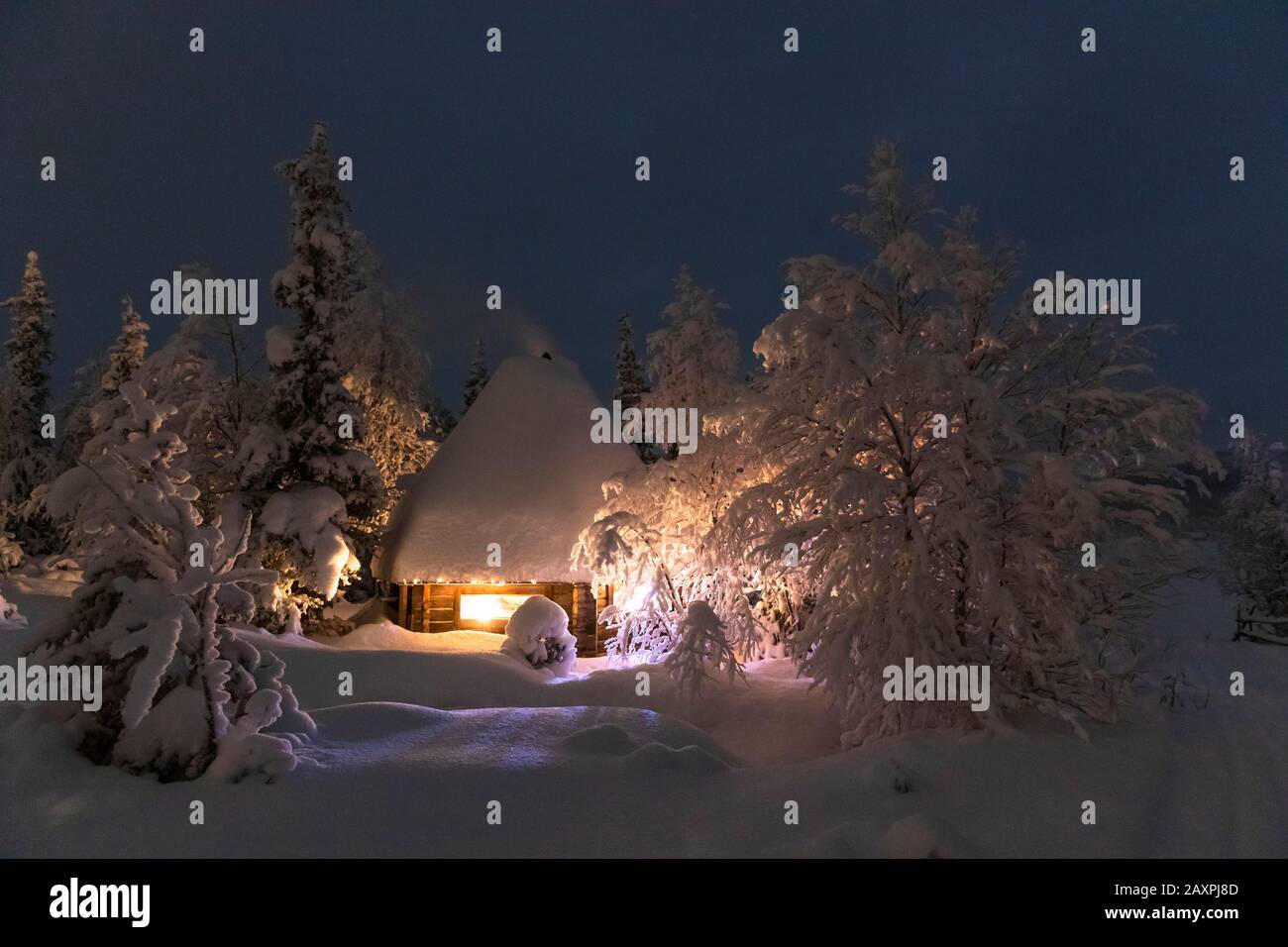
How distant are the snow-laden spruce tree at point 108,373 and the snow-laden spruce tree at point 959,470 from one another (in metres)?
23.6

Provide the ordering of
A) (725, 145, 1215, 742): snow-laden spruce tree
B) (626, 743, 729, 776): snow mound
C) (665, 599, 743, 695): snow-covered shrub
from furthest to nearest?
(665, 599, 743, 695): snow-covered shrub
(725, 145, 1215, 742): snow-laden spruce tree
(626, 743, 729, 776): snow mound

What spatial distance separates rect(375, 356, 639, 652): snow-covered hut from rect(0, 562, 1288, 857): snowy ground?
→ 8.51 m

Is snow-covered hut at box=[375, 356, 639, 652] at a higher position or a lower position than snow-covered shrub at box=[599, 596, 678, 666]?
higher

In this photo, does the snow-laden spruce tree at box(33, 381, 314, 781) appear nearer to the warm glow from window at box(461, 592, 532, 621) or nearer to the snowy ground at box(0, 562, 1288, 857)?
the snowy ground at box(0, 562, 1288, 857)

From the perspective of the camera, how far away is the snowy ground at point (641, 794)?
4.87 meters

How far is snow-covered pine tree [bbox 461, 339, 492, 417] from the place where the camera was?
36.4 meters

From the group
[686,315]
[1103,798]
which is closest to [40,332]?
[686,315]

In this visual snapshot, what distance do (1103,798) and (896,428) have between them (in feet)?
15.2

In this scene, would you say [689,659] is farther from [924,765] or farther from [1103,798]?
[1103,798]

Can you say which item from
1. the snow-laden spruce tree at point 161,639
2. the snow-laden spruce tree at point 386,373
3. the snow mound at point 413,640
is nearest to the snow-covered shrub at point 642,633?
the snow mound at point 413,640

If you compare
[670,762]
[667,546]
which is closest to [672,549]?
[667,546]

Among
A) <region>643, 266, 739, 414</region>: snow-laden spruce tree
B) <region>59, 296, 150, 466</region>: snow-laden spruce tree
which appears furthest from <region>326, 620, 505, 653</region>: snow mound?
<region>59, 296, 150, 466</region>: snow-laden spruce tree

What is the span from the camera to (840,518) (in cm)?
944

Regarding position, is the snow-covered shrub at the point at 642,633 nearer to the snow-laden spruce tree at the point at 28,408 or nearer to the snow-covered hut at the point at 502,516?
the snow-covered hut at the point at 502,516
